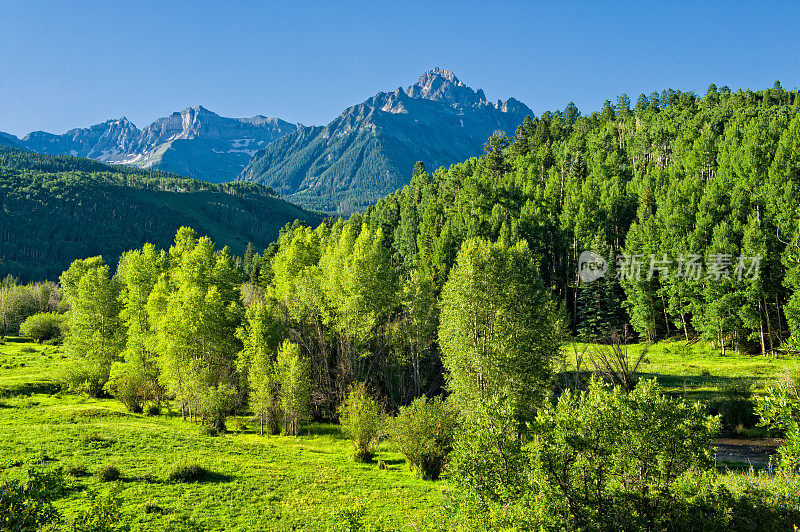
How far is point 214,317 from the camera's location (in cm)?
5409

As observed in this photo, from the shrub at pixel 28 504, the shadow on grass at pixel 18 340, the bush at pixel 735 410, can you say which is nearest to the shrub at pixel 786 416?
the shrub at pixel 28 504

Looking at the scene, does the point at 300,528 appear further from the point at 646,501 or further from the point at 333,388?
the point at 333,388

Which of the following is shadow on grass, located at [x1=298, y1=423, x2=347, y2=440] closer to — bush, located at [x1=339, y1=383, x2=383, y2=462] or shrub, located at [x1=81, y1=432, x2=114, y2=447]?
bush, located at [x1=339, y1=383, x2=383, y2=462]

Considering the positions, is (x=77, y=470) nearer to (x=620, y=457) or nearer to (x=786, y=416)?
(x=620, y=457)

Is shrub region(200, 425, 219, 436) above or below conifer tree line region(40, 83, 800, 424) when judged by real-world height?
below

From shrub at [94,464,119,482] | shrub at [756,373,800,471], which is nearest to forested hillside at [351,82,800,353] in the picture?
shrub at [94,464,119,482]

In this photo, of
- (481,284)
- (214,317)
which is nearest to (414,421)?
(481,284)

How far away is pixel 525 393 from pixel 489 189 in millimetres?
73530

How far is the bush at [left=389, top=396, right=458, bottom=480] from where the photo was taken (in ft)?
123

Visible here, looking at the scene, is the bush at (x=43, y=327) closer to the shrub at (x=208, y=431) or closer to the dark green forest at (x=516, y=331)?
the dark green forest at (x=516, y=331)

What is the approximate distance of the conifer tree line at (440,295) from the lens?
4891 centimetres

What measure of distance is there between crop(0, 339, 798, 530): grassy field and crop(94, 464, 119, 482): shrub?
63 centimetres

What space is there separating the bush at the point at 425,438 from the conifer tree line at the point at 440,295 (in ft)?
12.0

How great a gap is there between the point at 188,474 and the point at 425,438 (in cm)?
1938
